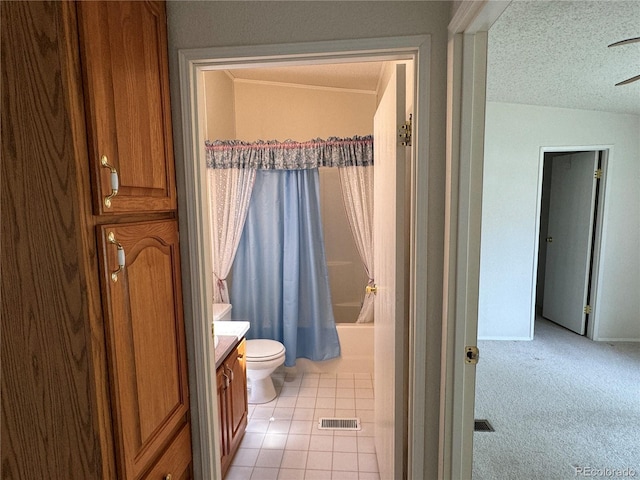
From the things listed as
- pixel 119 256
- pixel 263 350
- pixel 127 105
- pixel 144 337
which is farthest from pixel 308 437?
pixel 127 105

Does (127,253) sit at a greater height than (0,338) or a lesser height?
greater

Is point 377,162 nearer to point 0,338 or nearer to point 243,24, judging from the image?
point 243,24

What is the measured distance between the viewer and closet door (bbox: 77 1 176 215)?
2.74 feet

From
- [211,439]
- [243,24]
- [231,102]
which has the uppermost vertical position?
[231,102]

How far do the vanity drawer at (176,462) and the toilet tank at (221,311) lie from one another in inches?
50.1

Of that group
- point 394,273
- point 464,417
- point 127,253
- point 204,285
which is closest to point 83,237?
point 127,253

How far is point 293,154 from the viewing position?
9.28ft

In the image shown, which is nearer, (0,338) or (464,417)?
(0,338)

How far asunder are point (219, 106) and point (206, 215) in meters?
2.16

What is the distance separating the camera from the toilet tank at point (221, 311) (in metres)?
2.61

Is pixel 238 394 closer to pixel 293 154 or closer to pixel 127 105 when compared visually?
pixel 127 105

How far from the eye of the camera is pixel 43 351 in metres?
0.87

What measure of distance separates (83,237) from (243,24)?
0.88 metres

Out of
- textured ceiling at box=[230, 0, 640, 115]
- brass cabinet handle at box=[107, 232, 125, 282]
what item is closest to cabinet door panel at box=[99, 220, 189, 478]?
brass cabinet handle at box=[107, 232, 125, 282]
